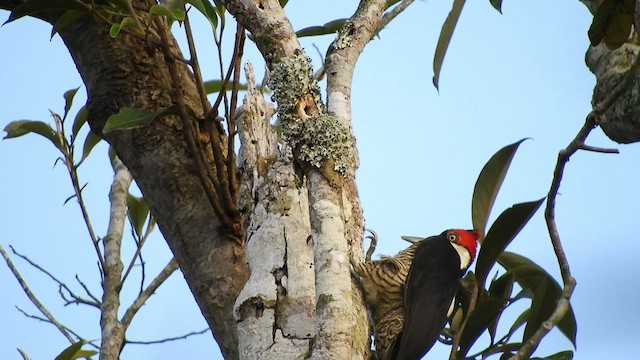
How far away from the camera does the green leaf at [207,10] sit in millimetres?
2682

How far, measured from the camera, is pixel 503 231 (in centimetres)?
224

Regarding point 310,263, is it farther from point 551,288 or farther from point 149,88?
point 149,88

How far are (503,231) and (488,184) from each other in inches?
8.7

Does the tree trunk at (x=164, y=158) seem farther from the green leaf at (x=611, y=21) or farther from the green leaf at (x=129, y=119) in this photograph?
the green leaf at (x=611, y=21)

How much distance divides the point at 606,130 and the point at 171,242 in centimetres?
127

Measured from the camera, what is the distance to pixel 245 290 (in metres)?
2.01

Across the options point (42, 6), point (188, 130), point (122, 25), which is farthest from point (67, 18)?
point (188, 130)

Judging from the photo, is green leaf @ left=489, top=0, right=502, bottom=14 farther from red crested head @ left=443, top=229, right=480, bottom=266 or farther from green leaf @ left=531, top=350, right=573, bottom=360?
red crested head @ left=443, top=229, right=480, bottom=266

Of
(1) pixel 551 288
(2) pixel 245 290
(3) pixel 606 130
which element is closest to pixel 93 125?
(2) pixel 245 290

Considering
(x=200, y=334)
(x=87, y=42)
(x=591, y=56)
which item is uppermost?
(x=87, y=42)

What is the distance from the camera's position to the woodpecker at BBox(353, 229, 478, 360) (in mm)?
2410

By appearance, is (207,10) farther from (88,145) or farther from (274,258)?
(274,258)

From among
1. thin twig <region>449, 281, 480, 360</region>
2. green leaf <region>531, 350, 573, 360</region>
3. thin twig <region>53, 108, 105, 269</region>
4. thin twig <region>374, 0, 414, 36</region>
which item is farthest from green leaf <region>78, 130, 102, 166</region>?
green leaf <region>531, 350, 573, 360</region>

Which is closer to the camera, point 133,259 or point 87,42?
point 87,42
